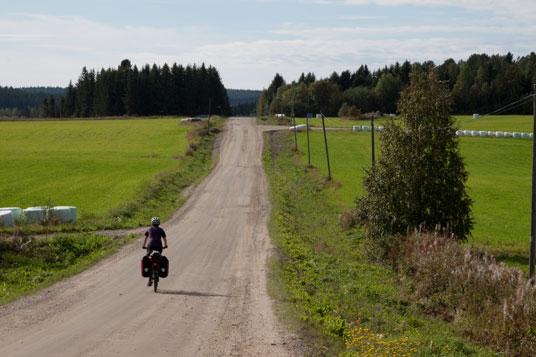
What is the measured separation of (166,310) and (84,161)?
51.5 metres

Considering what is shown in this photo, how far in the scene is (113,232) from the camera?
90.5ft

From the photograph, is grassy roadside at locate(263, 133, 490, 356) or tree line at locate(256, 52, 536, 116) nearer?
grassy roadside at locate(263, 133, 490, 356)

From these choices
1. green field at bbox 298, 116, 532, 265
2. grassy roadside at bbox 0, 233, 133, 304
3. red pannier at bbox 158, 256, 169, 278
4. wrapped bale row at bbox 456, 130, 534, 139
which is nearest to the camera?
red pannier at bbox 158, 256, 169, 278

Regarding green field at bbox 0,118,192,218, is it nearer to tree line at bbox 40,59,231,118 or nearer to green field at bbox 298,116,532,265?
green field at bbox 298,116,532,265

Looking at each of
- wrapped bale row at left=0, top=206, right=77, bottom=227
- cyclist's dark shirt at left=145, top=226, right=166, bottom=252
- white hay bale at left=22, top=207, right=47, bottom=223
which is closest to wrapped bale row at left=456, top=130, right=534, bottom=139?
wrapped bale row at left=0, top=206, right=77, bottom=227

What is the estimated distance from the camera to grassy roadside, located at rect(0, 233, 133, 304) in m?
17.0

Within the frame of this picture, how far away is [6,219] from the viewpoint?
28.1 meters

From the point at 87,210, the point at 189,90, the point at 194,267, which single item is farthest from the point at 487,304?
the point at 189,90

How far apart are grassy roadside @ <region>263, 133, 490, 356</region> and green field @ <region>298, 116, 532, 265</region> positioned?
7793 millimetres

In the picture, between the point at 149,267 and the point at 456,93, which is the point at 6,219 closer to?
the point at 149,267

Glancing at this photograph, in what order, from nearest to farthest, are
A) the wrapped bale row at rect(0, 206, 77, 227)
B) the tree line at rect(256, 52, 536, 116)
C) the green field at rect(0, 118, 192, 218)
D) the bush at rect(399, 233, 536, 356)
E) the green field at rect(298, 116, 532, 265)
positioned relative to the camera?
the bush at rect(399, 233, 536, 356) → the green field at rect(298, 116, 532, 265) → the wrapped bale row at rect(0, 206, 77, 227) → the green field at rect(0, 118, 192, 218) → the tree line at rect(256, 52, 536, 116)

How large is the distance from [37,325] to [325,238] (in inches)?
767

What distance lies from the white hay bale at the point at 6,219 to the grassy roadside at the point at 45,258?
215 inches

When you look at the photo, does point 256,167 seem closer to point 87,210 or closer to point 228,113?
point 87,210
